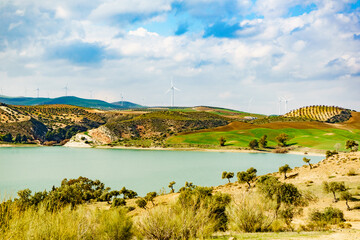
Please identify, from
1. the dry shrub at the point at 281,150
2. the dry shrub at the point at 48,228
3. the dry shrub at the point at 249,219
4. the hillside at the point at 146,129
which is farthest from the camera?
the hillside at the point at 146,129

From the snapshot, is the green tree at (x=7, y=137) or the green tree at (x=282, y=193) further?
the green tree at (x=7, y=137)

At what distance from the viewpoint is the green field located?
110500 millimetres

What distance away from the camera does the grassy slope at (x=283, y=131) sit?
112 m

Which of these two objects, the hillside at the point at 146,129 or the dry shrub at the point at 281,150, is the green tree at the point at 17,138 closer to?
the hillside at the point at 146,129

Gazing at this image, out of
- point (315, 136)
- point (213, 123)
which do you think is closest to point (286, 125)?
point (315, 136)

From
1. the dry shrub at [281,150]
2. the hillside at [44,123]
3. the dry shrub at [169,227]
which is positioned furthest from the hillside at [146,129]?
the dry shrub at [169,227]

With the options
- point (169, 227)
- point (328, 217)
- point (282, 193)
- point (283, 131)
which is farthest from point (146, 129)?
point (169, 227)

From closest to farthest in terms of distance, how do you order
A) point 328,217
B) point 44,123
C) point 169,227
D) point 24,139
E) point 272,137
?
point 169,227
point 328,217
point 272,137
point 24,139
point 44,123

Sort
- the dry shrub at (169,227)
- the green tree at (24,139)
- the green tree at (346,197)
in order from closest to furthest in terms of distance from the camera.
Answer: the dry shrub at (169,227) < the green tree at (346,197) < the green tree at (24,139)

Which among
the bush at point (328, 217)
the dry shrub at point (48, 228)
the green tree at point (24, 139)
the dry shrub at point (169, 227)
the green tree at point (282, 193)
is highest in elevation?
the dry shrub at point (48, 228)

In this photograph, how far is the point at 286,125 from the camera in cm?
14050

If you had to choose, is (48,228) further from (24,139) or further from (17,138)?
(24,139)

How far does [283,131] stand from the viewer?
13038 centimetres

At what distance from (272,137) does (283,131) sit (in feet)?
38.3
